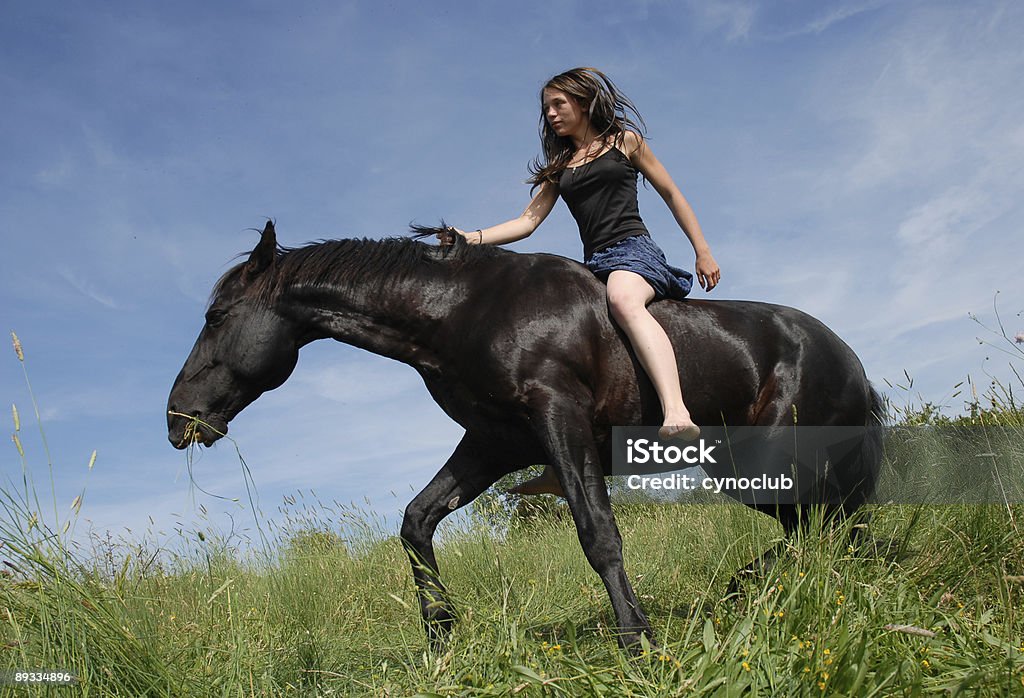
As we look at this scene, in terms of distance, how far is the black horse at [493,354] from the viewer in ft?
12.8

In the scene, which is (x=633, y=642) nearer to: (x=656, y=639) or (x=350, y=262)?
(x=656, y=639)

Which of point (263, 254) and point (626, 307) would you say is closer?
point (626, 307)

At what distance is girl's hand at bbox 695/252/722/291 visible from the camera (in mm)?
4543

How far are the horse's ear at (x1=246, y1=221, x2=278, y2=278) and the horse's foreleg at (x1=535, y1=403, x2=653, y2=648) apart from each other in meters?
1.76

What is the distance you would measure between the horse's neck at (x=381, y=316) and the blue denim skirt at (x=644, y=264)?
868 millimetres

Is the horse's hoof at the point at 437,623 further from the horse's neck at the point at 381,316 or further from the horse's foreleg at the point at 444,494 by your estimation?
the horse's neck at the point at 381,316

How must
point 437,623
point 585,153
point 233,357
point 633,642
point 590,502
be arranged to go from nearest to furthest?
point 633,642
point 590,502
point 437,623
point 233,357
point 585,153

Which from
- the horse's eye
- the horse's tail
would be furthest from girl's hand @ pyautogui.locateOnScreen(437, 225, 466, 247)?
the horse's tail

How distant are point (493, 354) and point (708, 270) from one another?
1468 mm

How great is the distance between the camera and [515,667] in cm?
248

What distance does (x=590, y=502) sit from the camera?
355 centimetres

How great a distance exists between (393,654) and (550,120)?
118 inches

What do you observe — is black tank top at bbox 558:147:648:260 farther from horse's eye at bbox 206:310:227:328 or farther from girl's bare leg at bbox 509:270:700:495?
horse's eye at bbox 206:310:227:328

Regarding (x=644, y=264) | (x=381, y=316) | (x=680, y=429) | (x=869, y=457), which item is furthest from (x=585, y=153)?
(x=869, y=457)
